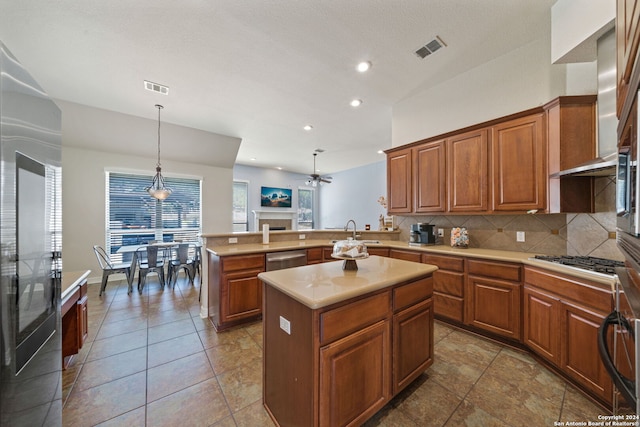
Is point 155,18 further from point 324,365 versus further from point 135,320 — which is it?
point 135,320

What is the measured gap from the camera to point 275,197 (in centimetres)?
829

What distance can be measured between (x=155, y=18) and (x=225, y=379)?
3.18 m

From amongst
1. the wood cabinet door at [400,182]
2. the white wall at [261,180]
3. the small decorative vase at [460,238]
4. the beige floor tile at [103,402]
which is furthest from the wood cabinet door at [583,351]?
the white wall at [261,180]

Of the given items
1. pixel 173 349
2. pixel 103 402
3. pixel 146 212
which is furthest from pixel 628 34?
pixel 146 212

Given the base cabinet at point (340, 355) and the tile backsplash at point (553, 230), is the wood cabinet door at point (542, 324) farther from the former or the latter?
the base cabinet at point (340, 355)

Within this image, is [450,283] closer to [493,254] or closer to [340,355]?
[493,254]

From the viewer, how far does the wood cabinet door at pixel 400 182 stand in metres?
3.48

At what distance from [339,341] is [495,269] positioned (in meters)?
2.02

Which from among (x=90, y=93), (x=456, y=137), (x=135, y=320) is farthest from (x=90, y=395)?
(x=456, y=137)

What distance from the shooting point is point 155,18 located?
2.05m

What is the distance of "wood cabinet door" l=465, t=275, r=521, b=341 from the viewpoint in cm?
225

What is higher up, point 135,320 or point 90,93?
point 90,93

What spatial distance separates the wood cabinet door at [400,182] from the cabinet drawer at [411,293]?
6.05ft

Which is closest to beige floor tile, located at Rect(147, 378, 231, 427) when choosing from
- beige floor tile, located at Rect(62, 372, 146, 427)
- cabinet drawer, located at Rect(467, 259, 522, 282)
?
beige floor tile, located at Rect(62, 372, 146, 427)
